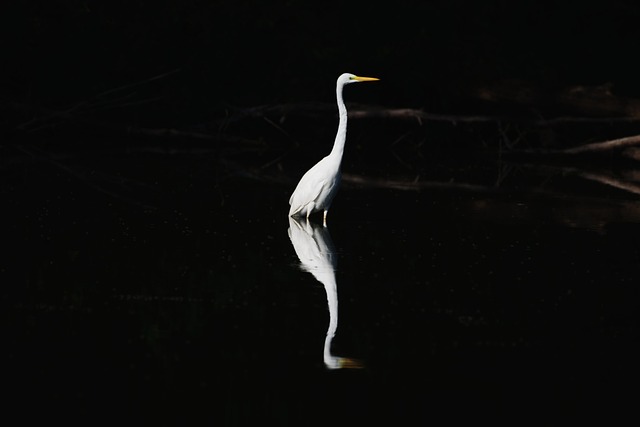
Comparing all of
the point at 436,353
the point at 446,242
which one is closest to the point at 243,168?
the point at 446,242

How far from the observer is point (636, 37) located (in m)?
23.4

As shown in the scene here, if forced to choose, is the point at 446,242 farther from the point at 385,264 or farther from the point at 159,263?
the point at 159,263

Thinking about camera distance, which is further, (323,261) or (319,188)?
(319,188)

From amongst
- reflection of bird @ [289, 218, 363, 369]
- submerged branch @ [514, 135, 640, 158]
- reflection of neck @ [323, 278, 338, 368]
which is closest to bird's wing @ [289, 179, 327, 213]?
reflection of bird @ [289, 218, 363, 369]

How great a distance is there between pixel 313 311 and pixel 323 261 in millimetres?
1760

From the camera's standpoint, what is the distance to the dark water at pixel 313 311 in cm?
536

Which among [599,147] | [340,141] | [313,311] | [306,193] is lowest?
[599,147]

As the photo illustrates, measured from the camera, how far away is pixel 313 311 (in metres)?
7.13

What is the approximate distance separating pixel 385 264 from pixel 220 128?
10.2 meters

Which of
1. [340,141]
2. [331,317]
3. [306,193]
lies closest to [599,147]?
[340,141]

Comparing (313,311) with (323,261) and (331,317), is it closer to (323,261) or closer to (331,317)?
(331,317)

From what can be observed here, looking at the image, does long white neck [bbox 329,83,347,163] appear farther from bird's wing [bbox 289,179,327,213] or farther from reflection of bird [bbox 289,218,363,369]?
reflection of bird [bbox 289,218,363,369]

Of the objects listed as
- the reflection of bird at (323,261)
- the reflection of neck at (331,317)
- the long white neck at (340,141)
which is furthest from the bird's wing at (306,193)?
the reflection of neck at (331,317)

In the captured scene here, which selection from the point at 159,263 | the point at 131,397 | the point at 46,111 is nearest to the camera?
the point at 131,397
